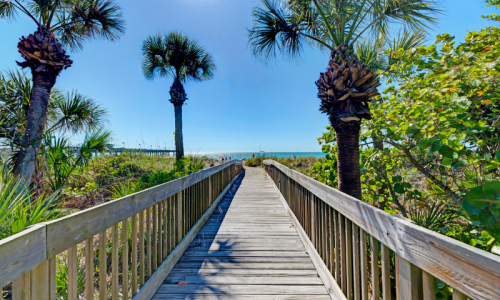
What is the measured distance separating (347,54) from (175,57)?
808 centimetres

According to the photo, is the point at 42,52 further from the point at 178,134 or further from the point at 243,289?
the point at 243,289

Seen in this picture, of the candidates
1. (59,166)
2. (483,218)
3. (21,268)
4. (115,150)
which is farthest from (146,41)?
(483,218)

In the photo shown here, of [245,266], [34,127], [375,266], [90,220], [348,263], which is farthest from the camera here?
[34,127]

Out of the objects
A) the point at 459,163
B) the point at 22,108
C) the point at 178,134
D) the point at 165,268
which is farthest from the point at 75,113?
the point at 459,163

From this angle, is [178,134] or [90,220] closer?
[90,220]

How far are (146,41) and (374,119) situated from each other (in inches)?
364

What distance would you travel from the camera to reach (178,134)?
8578mm

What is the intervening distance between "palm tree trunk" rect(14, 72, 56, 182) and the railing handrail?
3.89 metres

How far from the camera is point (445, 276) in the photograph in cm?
77

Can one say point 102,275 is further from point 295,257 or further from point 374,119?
point 374,119

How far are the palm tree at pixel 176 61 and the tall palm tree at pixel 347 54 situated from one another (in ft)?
19.9

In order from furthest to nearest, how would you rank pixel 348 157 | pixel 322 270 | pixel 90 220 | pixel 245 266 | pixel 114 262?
pixel 348 157 → pixel 245 266 → pixel 322 270 → pixel 114 262 → pixel 90 220

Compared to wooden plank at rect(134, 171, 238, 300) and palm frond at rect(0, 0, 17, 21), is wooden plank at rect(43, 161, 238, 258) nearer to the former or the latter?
wooden plank at rect(134, 171, 238, 300)

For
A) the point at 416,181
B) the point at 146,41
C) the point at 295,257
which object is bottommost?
the point at 295,257
